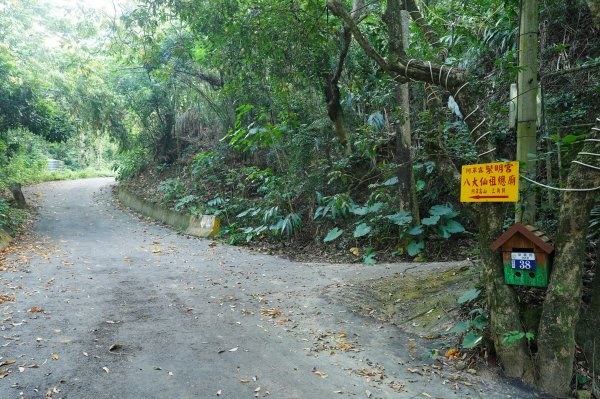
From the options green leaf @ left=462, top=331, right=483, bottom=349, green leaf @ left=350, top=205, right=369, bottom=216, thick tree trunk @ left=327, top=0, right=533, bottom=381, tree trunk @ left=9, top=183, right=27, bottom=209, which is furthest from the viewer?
tree trunk @ left=9, top=183, right=27, bottom=209

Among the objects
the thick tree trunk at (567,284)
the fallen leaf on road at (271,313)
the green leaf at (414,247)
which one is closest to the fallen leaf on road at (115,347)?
the fallen leaf on road at (271,313)

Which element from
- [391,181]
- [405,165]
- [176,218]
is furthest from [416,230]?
[176,218]

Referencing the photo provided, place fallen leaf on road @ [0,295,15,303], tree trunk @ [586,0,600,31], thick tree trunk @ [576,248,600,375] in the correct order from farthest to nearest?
fallen leaf on road @ [0,295,15,303] < thick tree trunk @ [576,248,600,375] < tree trunk @ [586,0,600,31]

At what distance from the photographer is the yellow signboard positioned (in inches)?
137

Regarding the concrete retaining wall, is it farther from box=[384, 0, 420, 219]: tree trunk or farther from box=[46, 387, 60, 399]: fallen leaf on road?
box=[46, 387, 60, 399]: fallen leaf on road

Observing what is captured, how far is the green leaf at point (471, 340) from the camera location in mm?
3859

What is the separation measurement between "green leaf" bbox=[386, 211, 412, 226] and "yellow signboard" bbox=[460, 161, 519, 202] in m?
4.15

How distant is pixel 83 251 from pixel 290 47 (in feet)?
21.2

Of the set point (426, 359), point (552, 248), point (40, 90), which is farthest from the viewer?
point (40, 90)

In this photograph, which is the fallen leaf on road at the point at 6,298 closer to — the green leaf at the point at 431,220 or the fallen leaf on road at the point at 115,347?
the fallen leaf on road at the point at 115,347

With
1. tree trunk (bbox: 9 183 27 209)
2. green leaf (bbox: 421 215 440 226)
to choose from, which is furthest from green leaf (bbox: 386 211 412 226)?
tree trunk (bbox: 9 183 27 209)

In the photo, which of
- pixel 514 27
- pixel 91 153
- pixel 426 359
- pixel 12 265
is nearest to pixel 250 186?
pixel 12 265

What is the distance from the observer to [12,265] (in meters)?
7.85

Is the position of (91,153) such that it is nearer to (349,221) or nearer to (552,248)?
(349,221)
